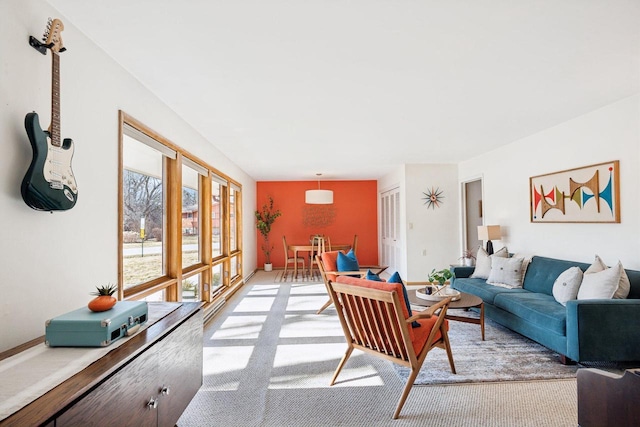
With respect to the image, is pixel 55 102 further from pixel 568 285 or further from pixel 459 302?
pixel 568 285

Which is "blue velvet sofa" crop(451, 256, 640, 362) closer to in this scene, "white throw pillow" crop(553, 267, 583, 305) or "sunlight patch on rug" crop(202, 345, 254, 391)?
"white throw pillow" crop(553, 267, 583, 305)

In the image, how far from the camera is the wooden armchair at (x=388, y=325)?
218 cm

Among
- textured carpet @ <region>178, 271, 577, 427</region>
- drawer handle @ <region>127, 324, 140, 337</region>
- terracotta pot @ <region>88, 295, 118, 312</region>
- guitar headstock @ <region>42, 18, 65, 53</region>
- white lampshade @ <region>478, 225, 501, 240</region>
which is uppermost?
guitar headstock @ <region>42, 18, 65, 53</region>

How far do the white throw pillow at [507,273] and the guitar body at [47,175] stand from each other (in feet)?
14.4

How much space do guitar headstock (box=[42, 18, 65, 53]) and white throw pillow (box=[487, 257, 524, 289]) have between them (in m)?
→ 4.65

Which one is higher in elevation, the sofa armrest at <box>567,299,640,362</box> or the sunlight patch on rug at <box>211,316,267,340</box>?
the sofa armrest at <box>567,299,640,362</box>

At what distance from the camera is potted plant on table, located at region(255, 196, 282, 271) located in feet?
28.2

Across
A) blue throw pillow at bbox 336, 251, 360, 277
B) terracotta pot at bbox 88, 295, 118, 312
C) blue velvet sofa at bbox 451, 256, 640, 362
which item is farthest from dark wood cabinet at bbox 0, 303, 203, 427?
blue velvet sofa at bbox 451, 256, 640, 362

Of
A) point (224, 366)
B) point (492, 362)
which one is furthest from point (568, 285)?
point (224, 366)

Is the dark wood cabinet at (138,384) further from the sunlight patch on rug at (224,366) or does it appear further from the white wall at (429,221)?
the white wall at (429,221)

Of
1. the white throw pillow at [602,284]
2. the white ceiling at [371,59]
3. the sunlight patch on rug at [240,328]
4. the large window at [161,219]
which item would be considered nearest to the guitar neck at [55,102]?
the white ceiling at [371,59]

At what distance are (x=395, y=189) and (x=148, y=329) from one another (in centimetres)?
637

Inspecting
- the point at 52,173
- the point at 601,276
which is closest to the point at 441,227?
the point at 601,276

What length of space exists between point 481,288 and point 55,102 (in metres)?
4.37
